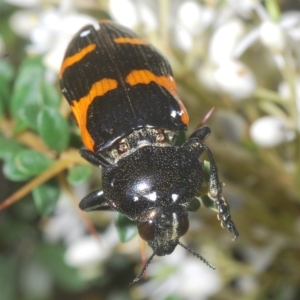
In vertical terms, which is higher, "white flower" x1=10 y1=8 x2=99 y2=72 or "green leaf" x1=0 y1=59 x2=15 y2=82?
"white flower" x1=10 y1=8 x2=99 y2=72

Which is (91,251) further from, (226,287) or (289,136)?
(289,136)

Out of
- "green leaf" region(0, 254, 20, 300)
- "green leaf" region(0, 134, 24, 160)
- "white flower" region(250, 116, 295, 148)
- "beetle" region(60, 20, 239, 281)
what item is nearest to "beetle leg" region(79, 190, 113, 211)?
"beetle" region(60, 20, 239, 281)

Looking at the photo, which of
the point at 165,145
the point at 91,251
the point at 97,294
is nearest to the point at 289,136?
the point at 165,145

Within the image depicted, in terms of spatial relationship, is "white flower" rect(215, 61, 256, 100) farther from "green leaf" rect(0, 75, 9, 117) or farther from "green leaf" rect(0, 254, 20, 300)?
"green leaf" rect(0, 254, 20, 300)

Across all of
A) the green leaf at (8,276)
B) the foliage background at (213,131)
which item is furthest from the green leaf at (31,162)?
the green leaf at (8,276)

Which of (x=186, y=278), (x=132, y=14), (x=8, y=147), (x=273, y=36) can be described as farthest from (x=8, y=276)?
(x=273, y=36)

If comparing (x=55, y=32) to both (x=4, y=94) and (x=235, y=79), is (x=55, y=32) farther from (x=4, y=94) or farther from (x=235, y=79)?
(x=235, y=79)

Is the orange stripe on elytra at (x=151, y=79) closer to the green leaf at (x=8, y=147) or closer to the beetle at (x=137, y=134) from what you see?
the beetle at (x=137, y=134)
